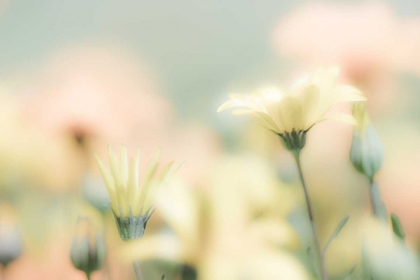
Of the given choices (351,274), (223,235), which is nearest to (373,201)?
(351,274)

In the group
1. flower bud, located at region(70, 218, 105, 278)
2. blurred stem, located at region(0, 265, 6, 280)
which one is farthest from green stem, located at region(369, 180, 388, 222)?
blurred stem, located at region(0, 265, 6, 280)

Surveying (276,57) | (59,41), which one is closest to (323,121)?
(276,57)

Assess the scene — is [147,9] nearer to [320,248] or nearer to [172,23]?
[172,23]

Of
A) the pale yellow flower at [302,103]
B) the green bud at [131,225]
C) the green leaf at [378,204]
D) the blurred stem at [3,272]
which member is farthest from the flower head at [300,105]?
the blurred stem at [3,272]

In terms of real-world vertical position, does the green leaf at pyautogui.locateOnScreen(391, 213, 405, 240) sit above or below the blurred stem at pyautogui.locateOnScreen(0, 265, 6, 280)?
above

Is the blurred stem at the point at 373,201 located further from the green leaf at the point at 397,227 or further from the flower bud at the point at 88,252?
the flower bud at the point at 88,252

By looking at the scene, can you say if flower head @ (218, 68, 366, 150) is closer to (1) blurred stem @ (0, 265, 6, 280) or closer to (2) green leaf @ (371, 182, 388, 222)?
(2) green leaf @ (371, 182, 388, 222)
